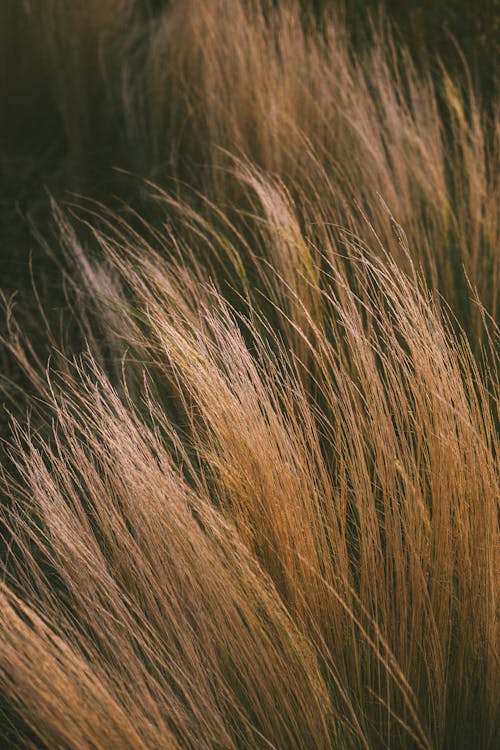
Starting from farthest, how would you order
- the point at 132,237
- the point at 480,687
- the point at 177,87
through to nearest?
the point at 177,87 → the point at 132,237 → the point at 480,687

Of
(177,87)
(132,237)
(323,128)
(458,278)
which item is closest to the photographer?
(458,278)

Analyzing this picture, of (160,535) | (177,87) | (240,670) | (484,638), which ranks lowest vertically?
(484,638)

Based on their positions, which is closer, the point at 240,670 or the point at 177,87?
the point at 240,670

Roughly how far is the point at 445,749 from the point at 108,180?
1892 millimetres

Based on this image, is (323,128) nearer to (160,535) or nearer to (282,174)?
(282,174)

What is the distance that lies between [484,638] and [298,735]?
11.7 inches

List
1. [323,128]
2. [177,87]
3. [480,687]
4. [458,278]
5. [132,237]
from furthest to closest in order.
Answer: [177,87] < [323,128] < [132,237] < [458,278] < [480,687]

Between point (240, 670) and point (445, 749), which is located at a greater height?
point (240, 670)

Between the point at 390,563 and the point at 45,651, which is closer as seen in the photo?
the point at 45,651

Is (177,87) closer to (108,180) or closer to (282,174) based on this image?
(108,180)

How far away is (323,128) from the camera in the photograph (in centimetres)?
236

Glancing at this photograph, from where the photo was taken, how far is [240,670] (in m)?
1.08

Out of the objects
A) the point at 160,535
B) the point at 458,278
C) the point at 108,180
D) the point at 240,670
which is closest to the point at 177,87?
the point at 108,180

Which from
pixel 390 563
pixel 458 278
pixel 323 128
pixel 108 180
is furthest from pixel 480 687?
pixel 108 180
